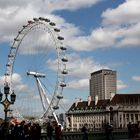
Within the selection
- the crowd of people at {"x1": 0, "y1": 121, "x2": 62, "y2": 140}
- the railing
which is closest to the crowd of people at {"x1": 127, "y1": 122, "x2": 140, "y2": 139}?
→ the railing

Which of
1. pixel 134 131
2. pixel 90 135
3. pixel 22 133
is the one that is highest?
pixel 134 131

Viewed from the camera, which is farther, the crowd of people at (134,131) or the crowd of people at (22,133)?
the crowd of people at (134,131)

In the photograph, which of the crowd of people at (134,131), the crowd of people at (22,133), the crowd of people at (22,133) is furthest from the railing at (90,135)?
the crowd of people at (22,133)

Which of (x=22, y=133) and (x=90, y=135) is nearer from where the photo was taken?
(x=22, y=133)

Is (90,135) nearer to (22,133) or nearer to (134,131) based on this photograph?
(134,131)

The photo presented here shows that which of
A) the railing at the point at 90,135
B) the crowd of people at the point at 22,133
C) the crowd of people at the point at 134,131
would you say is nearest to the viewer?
the crowd of people at the point at 22,133

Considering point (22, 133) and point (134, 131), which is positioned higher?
point (134, 131)

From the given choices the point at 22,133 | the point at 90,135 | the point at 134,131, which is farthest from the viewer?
the point at 90,135

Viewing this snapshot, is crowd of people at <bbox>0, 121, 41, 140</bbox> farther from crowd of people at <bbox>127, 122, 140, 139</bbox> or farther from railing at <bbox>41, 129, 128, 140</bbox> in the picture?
crowd of people at <bbox>127, 122, 140, 139</bbox>

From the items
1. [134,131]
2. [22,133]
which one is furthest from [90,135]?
[22,133]

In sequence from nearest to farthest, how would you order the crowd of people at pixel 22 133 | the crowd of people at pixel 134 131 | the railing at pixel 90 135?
the crowd of people at pixel 22 133, the railing at pixel 90 135, the crowd of people at pixel 134 131

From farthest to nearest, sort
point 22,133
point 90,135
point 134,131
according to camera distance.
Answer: point 90,135, point 134,131, point 22,133

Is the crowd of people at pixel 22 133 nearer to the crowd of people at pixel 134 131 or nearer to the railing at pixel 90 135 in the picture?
the railing at pixel 90 135

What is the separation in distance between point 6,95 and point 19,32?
4053 cm
